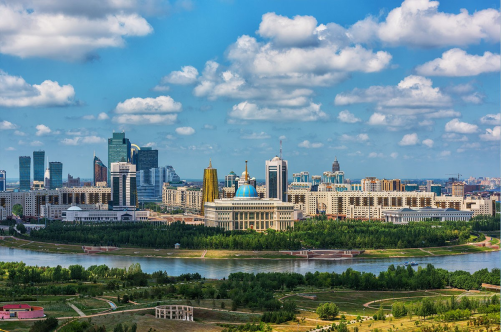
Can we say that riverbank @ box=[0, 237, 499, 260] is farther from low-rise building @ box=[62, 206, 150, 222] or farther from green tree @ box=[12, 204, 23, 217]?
green tree @ box=[12, 204, 23, 217]

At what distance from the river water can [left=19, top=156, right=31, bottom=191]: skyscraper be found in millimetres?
65987

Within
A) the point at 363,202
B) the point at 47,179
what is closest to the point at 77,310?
the point at 363,202

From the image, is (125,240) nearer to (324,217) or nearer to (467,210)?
(324,217)

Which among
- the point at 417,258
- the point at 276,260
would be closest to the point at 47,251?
the point at 276,260

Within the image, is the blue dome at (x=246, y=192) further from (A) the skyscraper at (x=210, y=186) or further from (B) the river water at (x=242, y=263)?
(B) the river water at (x=242, y=263)

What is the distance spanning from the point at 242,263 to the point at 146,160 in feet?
351

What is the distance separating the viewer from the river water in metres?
53.9

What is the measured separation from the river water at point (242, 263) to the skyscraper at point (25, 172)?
65987mm

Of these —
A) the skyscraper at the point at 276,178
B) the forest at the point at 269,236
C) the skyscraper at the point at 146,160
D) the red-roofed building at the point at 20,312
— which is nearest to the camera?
the red-roofed building at the point at 20,312

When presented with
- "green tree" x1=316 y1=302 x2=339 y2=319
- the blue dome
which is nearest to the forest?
the blue dome

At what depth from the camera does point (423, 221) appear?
287ft

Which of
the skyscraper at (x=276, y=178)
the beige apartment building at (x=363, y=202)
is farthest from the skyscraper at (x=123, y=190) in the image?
the beige apartment building at (x=363, y=202)

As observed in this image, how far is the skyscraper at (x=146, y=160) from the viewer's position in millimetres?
161875

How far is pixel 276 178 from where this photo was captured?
96000 mm
